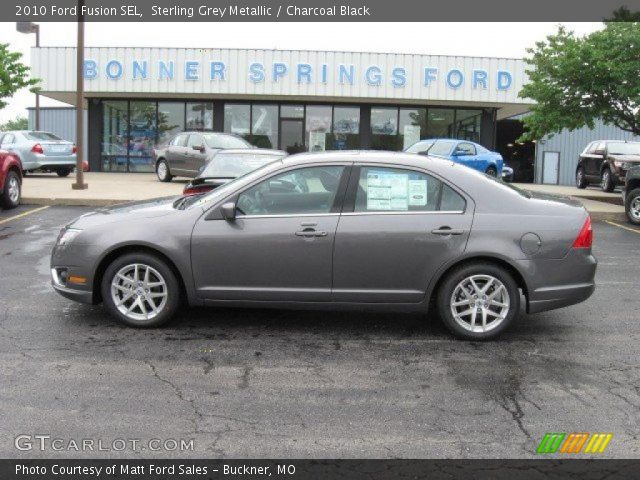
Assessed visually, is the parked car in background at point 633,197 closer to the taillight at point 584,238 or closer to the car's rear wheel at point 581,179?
the car's rear wheel at point 581,179

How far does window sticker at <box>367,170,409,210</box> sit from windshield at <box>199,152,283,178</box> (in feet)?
15.7

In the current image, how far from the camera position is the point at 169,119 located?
94.9 ft

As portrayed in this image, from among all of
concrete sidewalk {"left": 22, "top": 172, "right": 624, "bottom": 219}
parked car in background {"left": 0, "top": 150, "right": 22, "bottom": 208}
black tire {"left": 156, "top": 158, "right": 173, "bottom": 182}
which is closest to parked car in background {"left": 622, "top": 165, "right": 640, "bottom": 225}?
concrete sidewalk {"left": 22, "top": 172, "right": 624, "bottom": 219}

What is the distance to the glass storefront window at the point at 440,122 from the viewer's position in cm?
2914

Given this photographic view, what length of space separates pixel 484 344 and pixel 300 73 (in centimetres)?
2188

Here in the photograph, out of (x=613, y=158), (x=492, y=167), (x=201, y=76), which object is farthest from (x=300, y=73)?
(x=613, y=158)

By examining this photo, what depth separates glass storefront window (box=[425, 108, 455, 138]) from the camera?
95.6ft

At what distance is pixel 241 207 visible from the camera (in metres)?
5.96

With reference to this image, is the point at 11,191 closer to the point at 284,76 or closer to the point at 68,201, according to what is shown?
the point at 68,201

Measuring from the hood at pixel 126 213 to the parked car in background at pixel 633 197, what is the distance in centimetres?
1074

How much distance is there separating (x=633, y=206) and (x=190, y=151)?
1215cm

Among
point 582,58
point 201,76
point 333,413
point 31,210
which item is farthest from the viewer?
point 201,76

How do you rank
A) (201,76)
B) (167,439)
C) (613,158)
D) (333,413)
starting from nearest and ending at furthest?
1. (167,439)
2. (333,413)
3. (613,158)
4. (201,76)

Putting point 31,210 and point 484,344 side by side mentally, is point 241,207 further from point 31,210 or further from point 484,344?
point 31,210
